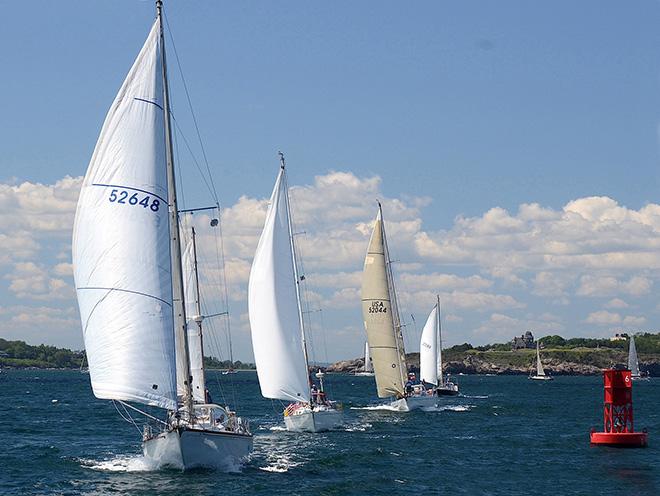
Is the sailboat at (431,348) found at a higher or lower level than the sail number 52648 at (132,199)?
lower

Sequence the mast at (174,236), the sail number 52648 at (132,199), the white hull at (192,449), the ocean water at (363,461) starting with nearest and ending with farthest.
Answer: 1. the sail number 52648 at (132,199)
2. the white hull at (192,449)
3. the mast at (174,236)
4. the ocean water at (363,461)

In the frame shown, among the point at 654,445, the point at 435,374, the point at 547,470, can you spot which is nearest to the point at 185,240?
the point at 547,470

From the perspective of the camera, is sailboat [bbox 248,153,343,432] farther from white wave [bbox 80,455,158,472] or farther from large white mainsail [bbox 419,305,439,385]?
large white mainsail [bbox 419,305,439,385]

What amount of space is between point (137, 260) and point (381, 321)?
4999cm

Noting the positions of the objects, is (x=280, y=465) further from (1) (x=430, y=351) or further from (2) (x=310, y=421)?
(1) (x=430, y=351)

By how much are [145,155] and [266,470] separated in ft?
48.0

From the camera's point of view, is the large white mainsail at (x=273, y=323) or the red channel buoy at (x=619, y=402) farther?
the large white mainsail at (x=273, y=323)

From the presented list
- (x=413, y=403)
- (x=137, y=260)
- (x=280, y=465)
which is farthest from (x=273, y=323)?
(x=413, y=403)

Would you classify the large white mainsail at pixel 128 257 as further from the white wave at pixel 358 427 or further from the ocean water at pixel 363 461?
the white wave at pixel 358 427

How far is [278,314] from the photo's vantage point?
Result: 59.6m

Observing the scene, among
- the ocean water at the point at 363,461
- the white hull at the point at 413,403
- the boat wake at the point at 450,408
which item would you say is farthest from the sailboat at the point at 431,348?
the ocean water at the point at 363,461

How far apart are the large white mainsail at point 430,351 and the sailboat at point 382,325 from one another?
817 inches

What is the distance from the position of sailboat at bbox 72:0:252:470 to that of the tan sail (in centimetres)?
4703

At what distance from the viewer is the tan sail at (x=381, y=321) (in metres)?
87.9
